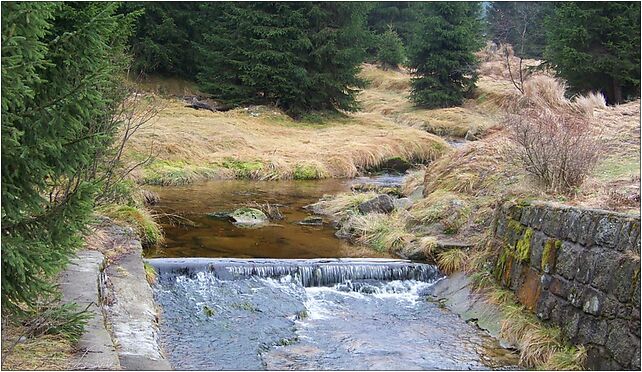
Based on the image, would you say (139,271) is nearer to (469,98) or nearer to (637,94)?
(637,94)

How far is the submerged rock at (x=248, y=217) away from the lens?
1057cm

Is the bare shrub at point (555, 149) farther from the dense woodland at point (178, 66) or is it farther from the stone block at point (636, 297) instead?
the dense woodland at point (178, 66)

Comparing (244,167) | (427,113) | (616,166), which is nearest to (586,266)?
(616,166)

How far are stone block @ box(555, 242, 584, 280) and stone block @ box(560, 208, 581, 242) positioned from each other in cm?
7

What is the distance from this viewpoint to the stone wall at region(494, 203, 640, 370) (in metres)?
5.16

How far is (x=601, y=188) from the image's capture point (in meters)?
7.00

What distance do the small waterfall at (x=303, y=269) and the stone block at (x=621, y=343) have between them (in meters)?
3.19

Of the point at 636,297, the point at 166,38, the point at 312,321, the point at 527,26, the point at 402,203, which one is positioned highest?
the point at 527,26

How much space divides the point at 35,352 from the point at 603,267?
A: 429 centimetres

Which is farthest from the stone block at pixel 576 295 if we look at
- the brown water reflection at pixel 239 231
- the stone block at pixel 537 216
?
the brown water reflection at pixel 239 231

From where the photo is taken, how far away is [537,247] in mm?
6668

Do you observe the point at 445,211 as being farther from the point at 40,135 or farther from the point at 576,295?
the point at 40,135

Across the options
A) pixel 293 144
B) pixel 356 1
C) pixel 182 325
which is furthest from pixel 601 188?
pixel 356 1

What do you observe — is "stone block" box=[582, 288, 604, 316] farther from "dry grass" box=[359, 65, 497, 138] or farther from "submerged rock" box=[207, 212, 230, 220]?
"dry grass" box=[359, 65, 497, 138]
